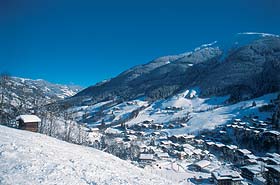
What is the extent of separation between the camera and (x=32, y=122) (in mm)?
31906

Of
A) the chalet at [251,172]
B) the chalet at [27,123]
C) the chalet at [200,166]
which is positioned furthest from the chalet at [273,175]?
the chalet at [27,123]

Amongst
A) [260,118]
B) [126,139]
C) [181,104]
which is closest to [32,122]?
[126,139]

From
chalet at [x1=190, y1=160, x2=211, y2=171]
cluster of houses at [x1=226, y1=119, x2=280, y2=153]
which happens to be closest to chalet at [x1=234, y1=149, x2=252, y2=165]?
chalet at [x1=190, y1=160, x2=211, y2=171]

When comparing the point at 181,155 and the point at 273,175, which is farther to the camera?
the point at 181,155

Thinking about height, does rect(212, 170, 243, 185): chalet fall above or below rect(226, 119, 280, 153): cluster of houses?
below

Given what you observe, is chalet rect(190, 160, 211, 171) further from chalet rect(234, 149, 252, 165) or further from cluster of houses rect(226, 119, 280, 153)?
cluster of houses rect(226, 119, 280, 153)

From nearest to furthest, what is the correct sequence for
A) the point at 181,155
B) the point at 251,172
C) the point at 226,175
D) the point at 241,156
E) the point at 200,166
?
1. the point at 226,175
2. the point at 251,172
3. the point at 200,166
4. the point at 241,156
5. the point at 181,155

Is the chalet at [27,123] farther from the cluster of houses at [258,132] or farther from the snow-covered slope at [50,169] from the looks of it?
the cluster of houses at [258,132]

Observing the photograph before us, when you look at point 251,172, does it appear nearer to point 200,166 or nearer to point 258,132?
point 200,166

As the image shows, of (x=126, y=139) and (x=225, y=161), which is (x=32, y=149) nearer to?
(x=225, y=161)

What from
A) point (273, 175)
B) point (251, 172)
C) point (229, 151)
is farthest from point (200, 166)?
point (273, 175)

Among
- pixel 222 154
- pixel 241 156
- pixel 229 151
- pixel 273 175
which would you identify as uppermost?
pixel 273 175

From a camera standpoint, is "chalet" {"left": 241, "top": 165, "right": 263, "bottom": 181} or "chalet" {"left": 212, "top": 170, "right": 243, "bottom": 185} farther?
"chalet" {"left": 241, "top": 165, "right": 263, "bottom": 181}

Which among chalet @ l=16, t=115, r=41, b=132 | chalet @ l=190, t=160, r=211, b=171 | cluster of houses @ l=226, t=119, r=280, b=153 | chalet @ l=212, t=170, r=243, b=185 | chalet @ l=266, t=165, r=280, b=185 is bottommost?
chalet @ l=190, t=160, r=211, b=171
